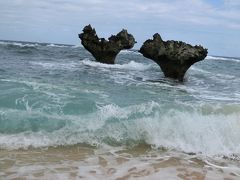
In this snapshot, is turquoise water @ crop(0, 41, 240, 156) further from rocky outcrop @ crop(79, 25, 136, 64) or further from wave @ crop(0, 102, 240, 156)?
rocky outcrop @ crop(79, 25, 136, 64)

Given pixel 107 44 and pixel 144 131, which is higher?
pixel 107 44

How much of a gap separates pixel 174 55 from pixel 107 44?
7233mm

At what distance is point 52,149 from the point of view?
6594 millimetres

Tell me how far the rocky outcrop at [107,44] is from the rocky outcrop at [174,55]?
18.8ft

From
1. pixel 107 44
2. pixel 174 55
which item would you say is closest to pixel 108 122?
pixel 174 55

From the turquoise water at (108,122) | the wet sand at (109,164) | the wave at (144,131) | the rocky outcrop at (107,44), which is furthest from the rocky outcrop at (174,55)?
the wet sand at (109,164)

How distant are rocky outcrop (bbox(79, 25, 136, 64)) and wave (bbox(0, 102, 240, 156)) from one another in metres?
15.8

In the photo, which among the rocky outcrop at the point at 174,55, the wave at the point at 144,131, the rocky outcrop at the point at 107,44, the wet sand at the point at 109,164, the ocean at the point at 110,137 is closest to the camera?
the wet sand at the point at 109,164

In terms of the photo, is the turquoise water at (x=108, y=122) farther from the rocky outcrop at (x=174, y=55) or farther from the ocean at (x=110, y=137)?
the rocky outcrop at (x=174, y=55)

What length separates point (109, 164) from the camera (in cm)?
592

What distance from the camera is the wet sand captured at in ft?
17.8

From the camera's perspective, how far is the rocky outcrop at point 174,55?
1756cm

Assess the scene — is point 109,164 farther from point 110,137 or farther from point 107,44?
point 107,44

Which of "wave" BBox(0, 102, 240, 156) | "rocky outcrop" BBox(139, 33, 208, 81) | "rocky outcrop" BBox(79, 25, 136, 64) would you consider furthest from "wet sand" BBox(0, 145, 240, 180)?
"rocky outcrop" BBox(79, 25, 136, 64)
